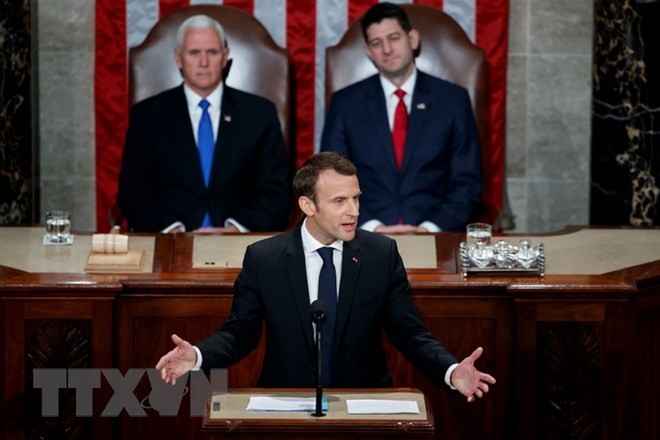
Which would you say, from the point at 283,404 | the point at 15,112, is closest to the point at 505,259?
the point at 283,404

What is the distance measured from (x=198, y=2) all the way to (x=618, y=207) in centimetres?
257

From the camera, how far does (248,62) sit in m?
7.25

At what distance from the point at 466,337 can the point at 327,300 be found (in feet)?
3.52

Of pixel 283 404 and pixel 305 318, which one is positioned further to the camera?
pixel 305 318

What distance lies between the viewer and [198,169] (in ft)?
22.5

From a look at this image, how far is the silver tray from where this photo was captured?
539cm

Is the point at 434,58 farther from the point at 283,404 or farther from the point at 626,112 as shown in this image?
the point at 283,404

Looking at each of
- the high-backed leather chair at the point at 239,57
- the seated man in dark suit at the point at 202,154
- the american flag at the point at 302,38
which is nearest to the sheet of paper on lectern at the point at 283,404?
the seated man in dark suit at the point at 202,154

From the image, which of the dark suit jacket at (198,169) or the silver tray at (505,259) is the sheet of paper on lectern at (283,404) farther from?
the dark suit jacket at (198,169)

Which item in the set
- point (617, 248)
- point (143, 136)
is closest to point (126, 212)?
point (143, 136)

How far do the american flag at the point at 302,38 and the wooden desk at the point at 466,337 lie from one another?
7.49 ft

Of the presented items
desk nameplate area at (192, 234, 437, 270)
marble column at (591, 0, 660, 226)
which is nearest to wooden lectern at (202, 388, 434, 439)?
desk nameplate area at (192, 234, 437, 270)

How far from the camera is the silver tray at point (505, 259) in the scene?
212 inches

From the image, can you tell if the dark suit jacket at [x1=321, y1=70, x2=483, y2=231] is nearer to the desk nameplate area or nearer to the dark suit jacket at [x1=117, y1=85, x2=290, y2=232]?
the dark suit jacket at [x1=117, y1=85, x2=290, y2=232]
